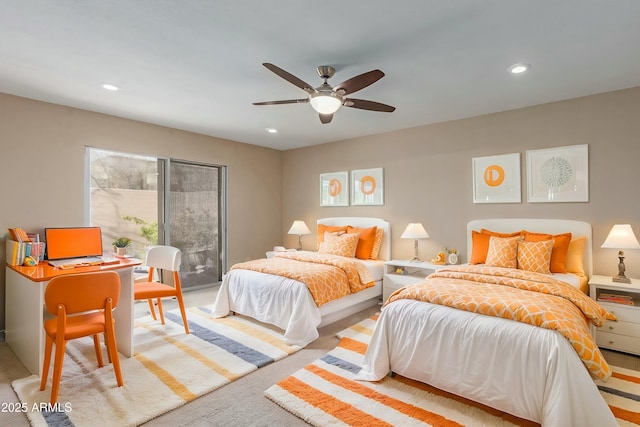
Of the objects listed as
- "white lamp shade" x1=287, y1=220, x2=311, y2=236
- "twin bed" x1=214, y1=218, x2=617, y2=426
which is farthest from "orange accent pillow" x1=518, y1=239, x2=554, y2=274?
"white lamp shade" x1=287, y1=220, x2=311, y2=236

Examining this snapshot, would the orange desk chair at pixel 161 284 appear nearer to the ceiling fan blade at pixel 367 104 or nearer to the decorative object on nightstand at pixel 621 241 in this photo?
the ceiling fan blade at pixel 367 104

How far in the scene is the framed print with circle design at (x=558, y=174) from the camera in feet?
11.4

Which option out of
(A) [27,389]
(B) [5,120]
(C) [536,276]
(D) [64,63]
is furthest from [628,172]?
(B) [5,120]

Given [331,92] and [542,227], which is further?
[542,227]

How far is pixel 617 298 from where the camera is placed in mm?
2961

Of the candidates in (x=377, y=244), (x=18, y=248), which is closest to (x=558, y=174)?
(x=377, y=244)

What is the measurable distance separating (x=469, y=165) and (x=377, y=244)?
1.67 m

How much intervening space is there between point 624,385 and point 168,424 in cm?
322

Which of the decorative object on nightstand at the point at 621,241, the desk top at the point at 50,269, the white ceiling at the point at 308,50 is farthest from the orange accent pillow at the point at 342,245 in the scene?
the decorative object on nightstand at the point at 621,241

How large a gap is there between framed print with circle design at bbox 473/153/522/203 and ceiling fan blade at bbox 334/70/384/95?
241 cm

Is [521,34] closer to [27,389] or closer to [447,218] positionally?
[447,218]

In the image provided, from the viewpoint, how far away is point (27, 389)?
2.31 meters

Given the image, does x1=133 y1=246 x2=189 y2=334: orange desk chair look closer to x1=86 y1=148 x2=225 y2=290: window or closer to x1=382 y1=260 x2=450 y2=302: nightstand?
x1=86 y1=148 x2=225 y2=290: window

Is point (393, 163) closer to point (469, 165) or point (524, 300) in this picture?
point (469, 165)
